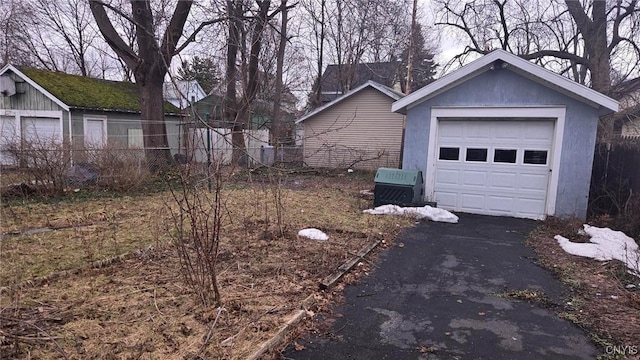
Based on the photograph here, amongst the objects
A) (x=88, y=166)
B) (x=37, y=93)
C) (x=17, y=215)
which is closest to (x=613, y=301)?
(x=17, y=215)

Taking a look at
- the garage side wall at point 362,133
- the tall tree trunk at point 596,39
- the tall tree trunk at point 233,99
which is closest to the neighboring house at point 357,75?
the garage side wall at point 362,133

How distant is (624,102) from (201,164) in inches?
839

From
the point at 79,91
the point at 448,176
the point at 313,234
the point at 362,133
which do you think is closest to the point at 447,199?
the point at 448,176

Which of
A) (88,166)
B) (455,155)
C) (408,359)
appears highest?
(455,155)

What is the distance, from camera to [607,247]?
19.0ft

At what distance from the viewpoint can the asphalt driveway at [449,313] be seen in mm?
3047

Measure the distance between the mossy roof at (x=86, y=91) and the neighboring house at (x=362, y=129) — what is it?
24.3 feet

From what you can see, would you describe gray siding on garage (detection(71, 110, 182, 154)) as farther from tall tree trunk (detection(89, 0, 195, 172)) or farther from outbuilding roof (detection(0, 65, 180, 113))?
tall tree trunk (detection(89, 0, 195, 172))

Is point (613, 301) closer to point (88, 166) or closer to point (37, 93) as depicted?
point (88, 166)

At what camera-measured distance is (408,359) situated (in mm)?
2910

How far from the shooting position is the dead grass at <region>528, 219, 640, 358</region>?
3359 millimetres

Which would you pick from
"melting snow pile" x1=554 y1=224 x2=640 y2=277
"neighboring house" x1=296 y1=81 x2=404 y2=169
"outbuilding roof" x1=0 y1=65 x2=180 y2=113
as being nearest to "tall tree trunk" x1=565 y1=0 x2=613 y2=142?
"neighboring house" x1=296 y1=81 x2=404 y2=169

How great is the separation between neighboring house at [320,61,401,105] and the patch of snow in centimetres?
2095

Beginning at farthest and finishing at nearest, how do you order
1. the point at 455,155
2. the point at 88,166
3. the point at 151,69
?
the point at 151,69
the point at 88,166
the point at 455,155
